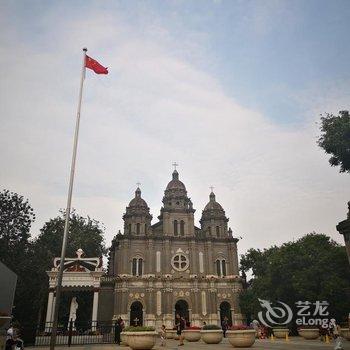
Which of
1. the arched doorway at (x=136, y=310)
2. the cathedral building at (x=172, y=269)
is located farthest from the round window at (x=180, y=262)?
the arched doorway at (x=136, y=310)

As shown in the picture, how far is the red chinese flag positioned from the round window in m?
35.0

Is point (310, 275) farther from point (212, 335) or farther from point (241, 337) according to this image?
point (241, 337)

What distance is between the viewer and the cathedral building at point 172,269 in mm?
45031

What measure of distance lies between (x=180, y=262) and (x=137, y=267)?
5.84 metres

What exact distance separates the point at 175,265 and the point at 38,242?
17706mm

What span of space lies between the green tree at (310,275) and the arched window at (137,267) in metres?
15.7

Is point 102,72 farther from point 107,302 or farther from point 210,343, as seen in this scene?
point 107,302

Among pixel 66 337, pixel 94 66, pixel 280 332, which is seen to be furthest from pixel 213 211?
pixel 94 66

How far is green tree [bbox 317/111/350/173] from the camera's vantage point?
62.0 ft

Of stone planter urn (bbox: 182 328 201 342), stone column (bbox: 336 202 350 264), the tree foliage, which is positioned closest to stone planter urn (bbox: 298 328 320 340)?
stone planter urn (bbox: 182 328 201 342)

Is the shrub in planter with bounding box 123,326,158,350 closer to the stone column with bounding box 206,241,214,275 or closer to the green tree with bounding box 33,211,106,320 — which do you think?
the green tree with bounding box 33,211,106,320

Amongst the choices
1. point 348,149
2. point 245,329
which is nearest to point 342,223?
point 348,149

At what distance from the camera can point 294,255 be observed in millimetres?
34500

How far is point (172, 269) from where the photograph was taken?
4747cm
